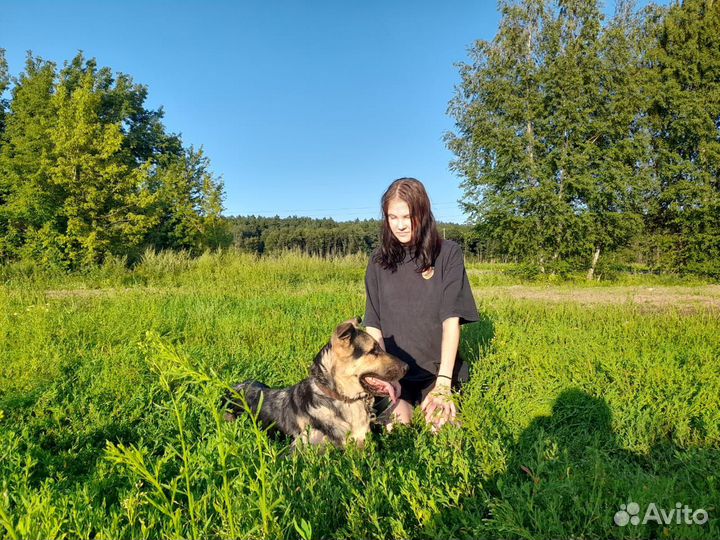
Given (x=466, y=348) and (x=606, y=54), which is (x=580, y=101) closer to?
(x=606, y=54)

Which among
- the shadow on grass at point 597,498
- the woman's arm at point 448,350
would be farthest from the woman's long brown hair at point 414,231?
the shadow on grass at point 597,498

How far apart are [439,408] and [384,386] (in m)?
0.42

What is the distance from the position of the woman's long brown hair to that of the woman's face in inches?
1.1

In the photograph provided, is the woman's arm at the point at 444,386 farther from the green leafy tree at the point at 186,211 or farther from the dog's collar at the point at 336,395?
the green leafy tree at the point at 186,211

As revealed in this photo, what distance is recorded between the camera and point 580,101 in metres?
17.1

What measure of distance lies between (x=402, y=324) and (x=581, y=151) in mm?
17031

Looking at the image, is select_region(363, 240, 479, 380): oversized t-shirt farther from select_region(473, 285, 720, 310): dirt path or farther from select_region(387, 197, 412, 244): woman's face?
select_region(473, 285, 720, 310): dirt path

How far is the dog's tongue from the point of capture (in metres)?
→ 3.24

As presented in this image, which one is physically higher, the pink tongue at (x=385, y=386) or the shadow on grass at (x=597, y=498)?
the pink tongue at (x=385, y=386)

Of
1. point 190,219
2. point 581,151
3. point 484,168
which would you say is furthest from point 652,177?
point 190,219

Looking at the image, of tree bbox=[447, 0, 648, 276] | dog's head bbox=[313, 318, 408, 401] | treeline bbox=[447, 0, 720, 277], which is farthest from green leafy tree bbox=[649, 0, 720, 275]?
dog's head bbox=[313, 318, 408, 401]

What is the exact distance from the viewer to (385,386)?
10.7 ft

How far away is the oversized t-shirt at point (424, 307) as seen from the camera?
3779mm

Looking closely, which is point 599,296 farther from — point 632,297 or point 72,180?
point 72,180
